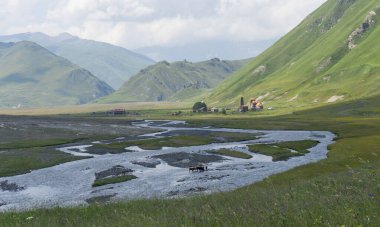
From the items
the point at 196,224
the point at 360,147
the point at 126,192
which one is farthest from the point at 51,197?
the point at 360,147

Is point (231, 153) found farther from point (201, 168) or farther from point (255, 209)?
point (255, 209)

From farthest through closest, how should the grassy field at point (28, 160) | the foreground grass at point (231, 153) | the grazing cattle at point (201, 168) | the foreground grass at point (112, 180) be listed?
the foreground grass at point (231, 153) → the grassy field at point (28, 160) → the grazing cattle at point (201, 168) → the foreground grass at point (112, 180)

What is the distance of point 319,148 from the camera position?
318ft

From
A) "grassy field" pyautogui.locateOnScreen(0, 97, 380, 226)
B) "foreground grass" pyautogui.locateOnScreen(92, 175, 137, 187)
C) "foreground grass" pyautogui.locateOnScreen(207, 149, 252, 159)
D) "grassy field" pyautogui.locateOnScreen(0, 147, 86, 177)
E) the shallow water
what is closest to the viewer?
"grassy field" pyautogui.locateOnScreen(0, 97, 380, 226)

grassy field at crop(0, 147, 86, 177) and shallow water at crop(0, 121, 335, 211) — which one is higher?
grassy field at crop(0, 147, 86, 177)

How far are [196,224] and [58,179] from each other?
61695 mm

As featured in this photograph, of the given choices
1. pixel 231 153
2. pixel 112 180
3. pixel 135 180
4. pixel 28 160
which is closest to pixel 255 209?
pixel 135 180

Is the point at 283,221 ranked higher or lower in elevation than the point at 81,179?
Result: higher

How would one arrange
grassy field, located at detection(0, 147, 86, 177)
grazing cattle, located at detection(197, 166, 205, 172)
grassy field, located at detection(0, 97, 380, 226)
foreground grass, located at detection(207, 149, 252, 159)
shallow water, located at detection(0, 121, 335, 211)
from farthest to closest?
foreground grass, located at detection(207, 149, 252, 159) < grassy field, located at detection(0, 147, 86, 177) < grazing cattle, located at detection(197, 166, 205, 172) < shallow water, located at detection(0, 121, 335, 211) < grassy field, located at detection(0, 97, 380, 226)

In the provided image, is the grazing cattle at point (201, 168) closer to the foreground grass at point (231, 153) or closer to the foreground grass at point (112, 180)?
the foreground grass at point (112, 180)

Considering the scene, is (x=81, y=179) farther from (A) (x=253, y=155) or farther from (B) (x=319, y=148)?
(B) (x=319, y=148)

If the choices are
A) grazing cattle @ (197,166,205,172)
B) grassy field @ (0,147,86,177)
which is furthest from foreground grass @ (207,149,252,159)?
grassy field @ (0,147,86,177)

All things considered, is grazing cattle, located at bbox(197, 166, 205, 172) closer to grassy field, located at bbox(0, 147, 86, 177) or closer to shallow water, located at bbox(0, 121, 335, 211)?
shallow water, located at bbox(0, 121, 335, 211)

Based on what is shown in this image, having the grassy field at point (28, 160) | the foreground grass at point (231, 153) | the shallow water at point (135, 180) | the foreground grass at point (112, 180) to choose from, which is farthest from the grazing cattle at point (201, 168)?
the grassy field at point (28, 160)
